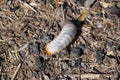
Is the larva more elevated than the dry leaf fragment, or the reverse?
the dry leaf fragment

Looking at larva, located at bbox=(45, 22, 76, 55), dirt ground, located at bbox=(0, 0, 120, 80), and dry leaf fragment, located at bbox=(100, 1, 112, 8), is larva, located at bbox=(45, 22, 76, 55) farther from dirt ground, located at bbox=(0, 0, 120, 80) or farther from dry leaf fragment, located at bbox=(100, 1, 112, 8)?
dry leaf fragment, located at bbox=(100, 1, 112, 8)

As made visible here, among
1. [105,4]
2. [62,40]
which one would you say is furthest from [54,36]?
[105,4]

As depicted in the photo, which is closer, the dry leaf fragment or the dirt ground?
the dirt ground

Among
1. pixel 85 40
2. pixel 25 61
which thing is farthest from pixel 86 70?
pixel 25 61

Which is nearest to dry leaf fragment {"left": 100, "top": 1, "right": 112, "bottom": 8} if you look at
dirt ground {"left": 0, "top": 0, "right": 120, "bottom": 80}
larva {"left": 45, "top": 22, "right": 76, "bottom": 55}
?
dirt ground {"left": 0, "top": 0, "right": 120, "bottom": 80}

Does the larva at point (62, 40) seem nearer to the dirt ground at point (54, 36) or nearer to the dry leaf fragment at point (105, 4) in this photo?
the dirt ground at point (54, 36)

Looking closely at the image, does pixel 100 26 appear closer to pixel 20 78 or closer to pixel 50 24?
pixel 50 24

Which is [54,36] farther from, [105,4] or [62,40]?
[105,4]

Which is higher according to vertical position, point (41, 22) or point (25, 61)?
point (41, 22)
